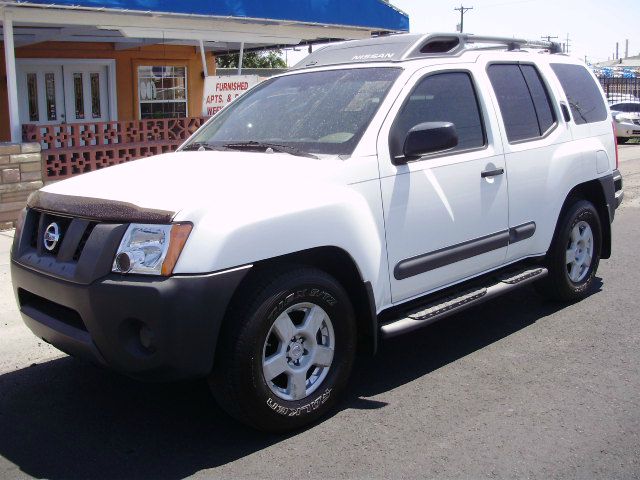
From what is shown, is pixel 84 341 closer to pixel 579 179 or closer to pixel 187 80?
pixel 579 179

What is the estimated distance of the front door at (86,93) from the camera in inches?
627

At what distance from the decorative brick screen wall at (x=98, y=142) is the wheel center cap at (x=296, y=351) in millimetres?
7686

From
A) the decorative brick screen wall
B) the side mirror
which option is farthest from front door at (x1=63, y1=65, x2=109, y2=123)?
the side mirror

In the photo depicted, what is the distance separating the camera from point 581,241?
630cm

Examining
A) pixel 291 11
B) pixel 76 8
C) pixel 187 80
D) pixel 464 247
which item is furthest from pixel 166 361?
pixel 187 80

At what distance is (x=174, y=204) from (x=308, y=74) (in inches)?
80.5

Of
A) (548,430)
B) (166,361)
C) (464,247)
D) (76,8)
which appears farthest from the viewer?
(76,8)

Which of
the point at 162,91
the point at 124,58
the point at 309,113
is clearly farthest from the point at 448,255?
the point at 162,91

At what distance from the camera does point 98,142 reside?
12.2 m

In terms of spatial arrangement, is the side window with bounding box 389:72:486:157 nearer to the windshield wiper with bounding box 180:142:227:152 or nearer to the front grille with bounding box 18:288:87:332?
the windshield wiper with bounding box 180:142:227:152

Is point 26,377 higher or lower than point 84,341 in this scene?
lower

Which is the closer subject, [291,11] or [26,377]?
[26,377]

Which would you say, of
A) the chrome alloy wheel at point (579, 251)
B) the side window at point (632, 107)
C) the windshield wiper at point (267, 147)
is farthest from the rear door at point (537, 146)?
the side window at point (632, 107)

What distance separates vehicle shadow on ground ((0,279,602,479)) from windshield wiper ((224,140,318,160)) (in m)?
1.48
